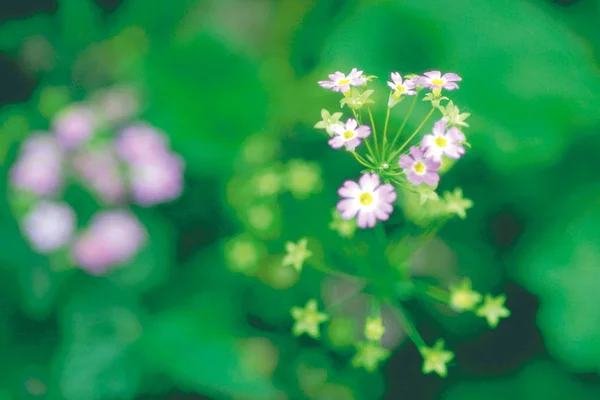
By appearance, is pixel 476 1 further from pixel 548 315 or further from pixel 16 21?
pixel 16 21

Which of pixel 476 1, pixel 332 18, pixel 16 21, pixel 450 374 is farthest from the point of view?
pixel 16 21

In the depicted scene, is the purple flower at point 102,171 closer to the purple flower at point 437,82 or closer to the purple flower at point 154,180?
the purple flower at point 154,180

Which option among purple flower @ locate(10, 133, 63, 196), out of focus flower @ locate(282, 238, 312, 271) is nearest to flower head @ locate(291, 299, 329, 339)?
out of focus flower @ locate(282, 238, 312, 271)

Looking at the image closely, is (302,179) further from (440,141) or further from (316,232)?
(440,141)

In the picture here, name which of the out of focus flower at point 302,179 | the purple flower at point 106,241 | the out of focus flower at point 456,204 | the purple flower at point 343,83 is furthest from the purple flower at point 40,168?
the out of focus flower at point 456,204

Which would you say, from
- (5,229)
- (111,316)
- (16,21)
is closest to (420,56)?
(111,316)

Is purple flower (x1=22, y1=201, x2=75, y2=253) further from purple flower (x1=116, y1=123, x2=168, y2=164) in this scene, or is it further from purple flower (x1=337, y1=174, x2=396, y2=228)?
purple flower (x1=337, y1=174, x2=396, y2=228)

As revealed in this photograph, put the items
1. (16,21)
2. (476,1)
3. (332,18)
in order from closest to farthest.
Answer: (476,1) < (332,18) < (16,21)
